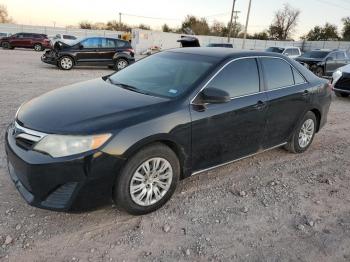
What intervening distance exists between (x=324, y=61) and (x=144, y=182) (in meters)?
16.8

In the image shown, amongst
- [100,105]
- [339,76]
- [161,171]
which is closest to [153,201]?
[161,171]

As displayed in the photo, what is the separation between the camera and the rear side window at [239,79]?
396cm

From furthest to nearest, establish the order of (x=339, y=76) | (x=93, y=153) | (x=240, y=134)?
(x=339, y=76) < (x=240, y=134) < (x=93, y=153)

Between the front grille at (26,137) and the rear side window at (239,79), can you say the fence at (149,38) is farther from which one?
the front grille at (26,137)

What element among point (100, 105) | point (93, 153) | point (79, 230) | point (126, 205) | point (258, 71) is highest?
point (258, 71)

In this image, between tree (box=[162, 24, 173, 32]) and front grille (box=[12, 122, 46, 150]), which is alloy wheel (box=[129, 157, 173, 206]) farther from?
tree (box=[162, 24, 173, 32])

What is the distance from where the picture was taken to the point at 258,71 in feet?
14.6

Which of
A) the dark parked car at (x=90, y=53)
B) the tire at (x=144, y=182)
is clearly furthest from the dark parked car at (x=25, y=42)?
the tire at (x=144, y=182)

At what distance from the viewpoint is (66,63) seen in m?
15.6

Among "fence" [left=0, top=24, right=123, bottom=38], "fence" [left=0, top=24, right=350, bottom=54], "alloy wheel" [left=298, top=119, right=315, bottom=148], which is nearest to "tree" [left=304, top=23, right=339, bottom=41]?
"fence" [left=0, top=24, right=350, bottom=54]

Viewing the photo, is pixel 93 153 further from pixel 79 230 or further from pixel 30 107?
pixel 30 107

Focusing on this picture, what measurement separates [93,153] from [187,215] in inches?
48.6

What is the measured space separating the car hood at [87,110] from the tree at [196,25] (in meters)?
68.5

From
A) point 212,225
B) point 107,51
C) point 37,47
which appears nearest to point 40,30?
point 37,47
